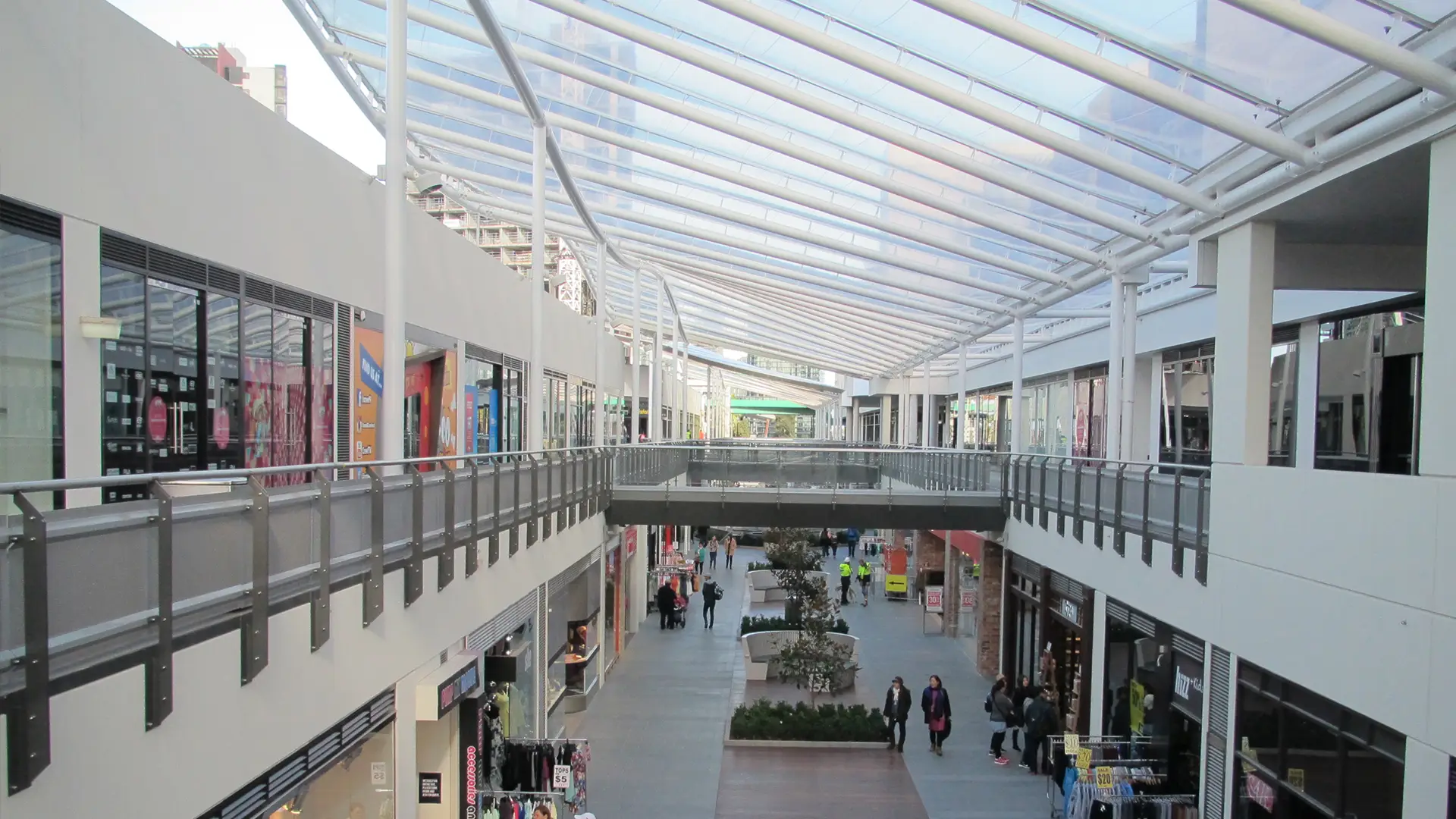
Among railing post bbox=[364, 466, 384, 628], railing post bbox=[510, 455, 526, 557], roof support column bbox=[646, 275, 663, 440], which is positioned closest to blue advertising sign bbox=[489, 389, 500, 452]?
railing post bbox=[510, 455, 526, 557]

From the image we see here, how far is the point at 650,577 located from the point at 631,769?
18.0 meters

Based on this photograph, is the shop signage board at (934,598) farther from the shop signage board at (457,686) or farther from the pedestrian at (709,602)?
the shop signage board at (457,686)

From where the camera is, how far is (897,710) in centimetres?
1588

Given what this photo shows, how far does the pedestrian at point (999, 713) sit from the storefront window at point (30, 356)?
13.5m

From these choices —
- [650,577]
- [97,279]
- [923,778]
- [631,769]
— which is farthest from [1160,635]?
[650,577]

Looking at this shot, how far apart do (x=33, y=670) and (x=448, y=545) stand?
5.27m

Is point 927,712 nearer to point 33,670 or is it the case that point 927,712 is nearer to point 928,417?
point 33,670

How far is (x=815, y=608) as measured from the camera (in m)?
19.1

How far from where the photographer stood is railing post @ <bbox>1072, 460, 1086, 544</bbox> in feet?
46.6

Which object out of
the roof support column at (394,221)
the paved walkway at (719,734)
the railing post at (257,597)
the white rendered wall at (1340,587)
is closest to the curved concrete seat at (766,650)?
the paved walkway at (719,734)

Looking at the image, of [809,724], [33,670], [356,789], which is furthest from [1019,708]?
[33,670]

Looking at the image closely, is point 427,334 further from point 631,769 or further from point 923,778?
point 923,778

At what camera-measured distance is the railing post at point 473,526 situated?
959cm

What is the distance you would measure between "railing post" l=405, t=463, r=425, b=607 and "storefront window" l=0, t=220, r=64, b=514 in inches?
92.1
